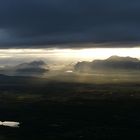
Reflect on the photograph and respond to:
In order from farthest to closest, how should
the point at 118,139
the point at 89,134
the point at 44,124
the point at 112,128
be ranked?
the point at 44,124
the point at 112,128
the point at 89,134
the point at 118,139

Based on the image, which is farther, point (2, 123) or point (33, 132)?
point (2, 123)

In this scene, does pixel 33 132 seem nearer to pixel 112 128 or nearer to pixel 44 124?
pixel 44 124

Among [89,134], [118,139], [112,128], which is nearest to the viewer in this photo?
[118,139]

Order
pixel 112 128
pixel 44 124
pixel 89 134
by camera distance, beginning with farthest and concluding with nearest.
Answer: pixel 44 124 < pixel 112 128 < pixel 89 134

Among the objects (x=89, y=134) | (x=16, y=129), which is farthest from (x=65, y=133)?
(x=16, y=129)

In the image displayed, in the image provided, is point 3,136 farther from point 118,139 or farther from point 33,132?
point 118,139

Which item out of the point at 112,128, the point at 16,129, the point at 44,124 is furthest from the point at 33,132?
the point at 112,128

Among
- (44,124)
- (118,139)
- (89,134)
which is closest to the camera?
(118,139)

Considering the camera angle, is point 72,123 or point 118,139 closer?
point 118,139
